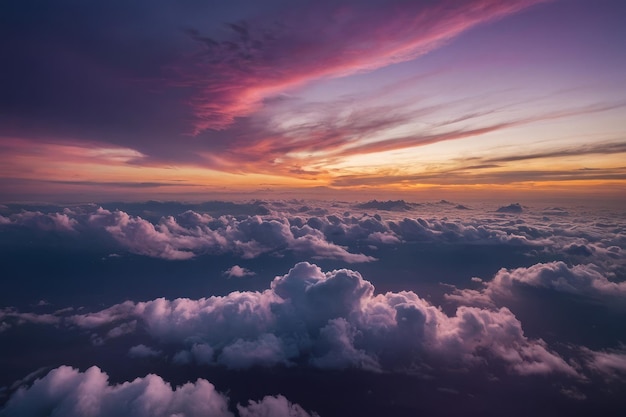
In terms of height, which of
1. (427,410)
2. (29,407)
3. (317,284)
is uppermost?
(317,284)

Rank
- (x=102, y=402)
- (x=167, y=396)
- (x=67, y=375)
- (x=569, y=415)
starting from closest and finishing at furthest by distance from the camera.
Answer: (x=102, y=402) < (x=167, y=396) < (x=67, y=375) < (x=569, y=415)

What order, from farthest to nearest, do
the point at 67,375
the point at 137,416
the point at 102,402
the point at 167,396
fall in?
the point at 67,375 < the point at 167,396 < the point at 102,402 < the point at 137,416

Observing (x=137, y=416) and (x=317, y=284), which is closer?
(x=137, y=416)

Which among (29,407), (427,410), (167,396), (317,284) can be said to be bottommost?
(427,410)

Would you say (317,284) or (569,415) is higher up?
(317,284)

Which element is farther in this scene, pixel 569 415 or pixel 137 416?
pixel 569 415

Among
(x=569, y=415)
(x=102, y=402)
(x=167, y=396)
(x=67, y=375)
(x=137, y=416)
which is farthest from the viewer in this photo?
(x=569, y=415)

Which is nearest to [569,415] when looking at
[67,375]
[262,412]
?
[262,412]

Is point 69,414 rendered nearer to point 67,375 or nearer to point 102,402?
point 102,402

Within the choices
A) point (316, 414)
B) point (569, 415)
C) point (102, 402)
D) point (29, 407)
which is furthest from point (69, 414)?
point (569, 415)

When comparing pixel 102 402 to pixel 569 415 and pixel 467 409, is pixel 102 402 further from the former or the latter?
pixel 569 415
